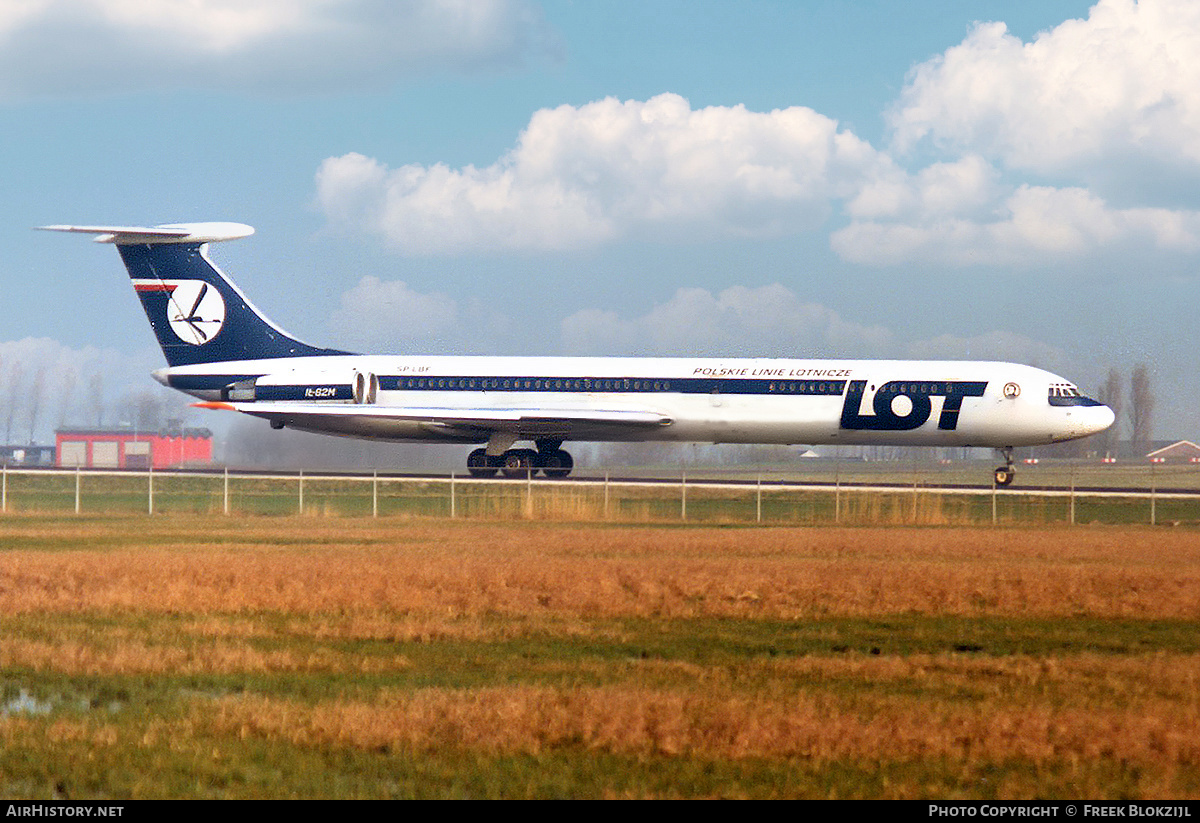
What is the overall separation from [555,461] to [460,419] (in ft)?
13.6

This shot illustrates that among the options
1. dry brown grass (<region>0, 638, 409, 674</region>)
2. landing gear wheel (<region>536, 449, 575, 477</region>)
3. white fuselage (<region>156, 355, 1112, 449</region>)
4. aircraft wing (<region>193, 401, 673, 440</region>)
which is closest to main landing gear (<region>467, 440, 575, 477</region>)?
landing gear wheel (<region>536, 449, 575, 477</region>)

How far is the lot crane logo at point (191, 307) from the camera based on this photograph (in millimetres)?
47500

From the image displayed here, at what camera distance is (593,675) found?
11.9 metres

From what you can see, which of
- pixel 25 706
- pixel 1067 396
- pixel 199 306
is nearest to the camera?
pixel 25 706

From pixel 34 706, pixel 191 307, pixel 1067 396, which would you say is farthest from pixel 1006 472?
pixel 34 706

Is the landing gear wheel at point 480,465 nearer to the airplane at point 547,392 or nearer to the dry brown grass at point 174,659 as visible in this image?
the airplane at point 547,392

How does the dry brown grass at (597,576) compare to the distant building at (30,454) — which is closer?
the dry brown grass at (597,576)

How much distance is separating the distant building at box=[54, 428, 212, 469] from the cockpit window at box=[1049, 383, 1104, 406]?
71219 millimetres

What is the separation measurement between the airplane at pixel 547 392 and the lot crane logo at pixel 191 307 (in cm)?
5

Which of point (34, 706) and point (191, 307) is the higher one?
point (191, 307)

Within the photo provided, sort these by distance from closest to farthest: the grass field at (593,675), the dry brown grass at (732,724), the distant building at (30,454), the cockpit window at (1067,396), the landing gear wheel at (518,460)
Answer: the grass field at (593,675), the dry brown grass at (732,724), the cockpit window at (1067,396), the landing gear wheel at (518,460), the distant building at (30,454)

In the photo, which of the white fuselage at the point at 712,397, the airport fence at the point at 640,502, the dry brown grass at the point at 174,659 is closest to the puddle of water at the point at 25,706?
the dry brown grass at the point at 174,659

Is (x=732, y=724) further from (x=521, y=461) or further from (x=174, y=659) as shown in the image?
(x=521, y=461)
